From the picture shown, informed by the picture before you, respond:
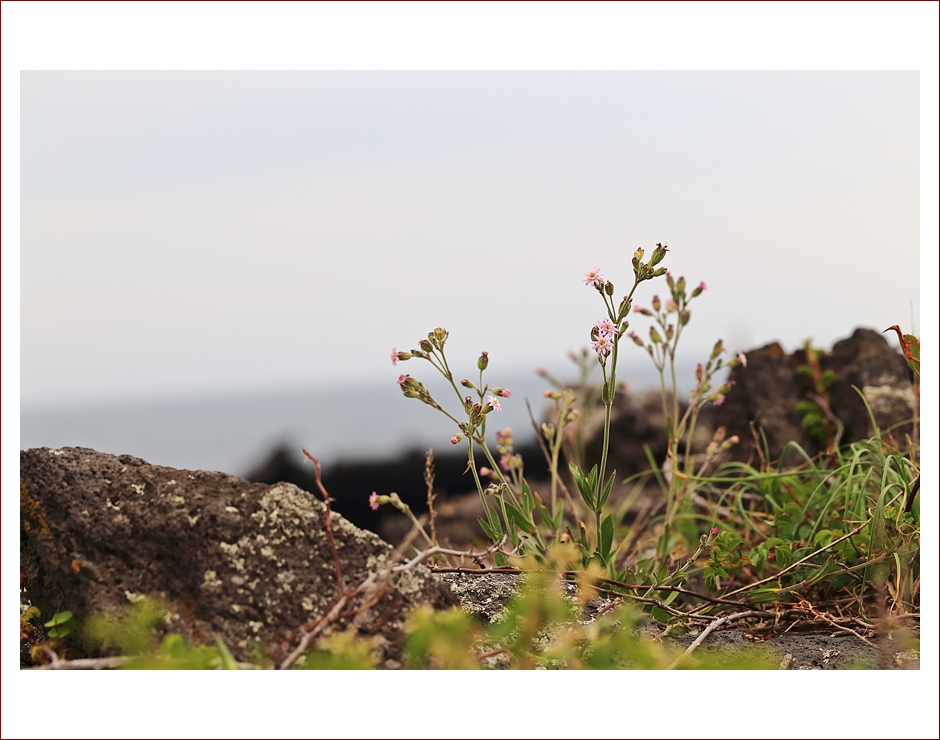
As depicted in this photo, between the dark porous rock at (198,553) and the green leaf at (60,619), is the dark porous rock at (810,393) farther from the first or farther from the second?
the green leaf at (60,619)

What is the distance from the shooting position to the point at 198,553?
171cm

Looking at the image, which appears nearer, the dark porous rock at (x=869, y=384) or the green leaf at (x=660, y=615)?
the green leaf at (x=660, y=615)

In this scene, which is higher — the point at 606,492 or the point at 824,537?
the point at 606,492

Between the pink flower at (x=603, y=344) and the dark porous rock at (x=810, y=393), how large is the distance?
1.67 meters

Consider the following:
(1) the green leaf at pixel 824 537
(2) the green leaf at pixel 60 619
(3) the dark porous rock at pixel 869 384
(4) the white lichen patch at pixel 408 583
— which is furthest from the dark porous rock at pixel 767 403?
(2) the green leaf at pixel 60 619

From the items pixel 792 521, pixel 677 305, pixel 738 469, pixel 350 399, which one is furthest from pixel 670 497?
pixel 350 399

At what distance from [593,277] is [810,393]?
87.4 inches

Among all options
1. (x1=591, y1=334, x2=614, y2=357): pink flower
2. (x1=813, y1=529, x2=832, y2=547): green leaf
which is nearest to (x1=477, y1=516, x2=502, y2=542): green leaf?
(x1=591, y1=334, x2=614, y2=357): pink flower

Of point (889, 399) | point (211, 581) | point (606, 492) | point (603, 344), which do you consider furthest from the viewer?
point (889, 399)

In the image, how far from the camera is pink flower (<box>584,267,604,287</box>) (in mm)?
1979

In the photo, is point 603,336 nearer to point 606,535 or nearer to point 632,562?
point 606,535

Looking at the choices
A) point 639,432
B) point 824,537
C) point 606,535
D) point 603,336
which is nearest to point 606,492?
point 606,535

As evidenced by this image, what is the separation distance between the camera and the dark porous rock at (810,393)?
3.48 m

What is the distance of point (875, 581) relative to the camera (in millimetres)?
2273
